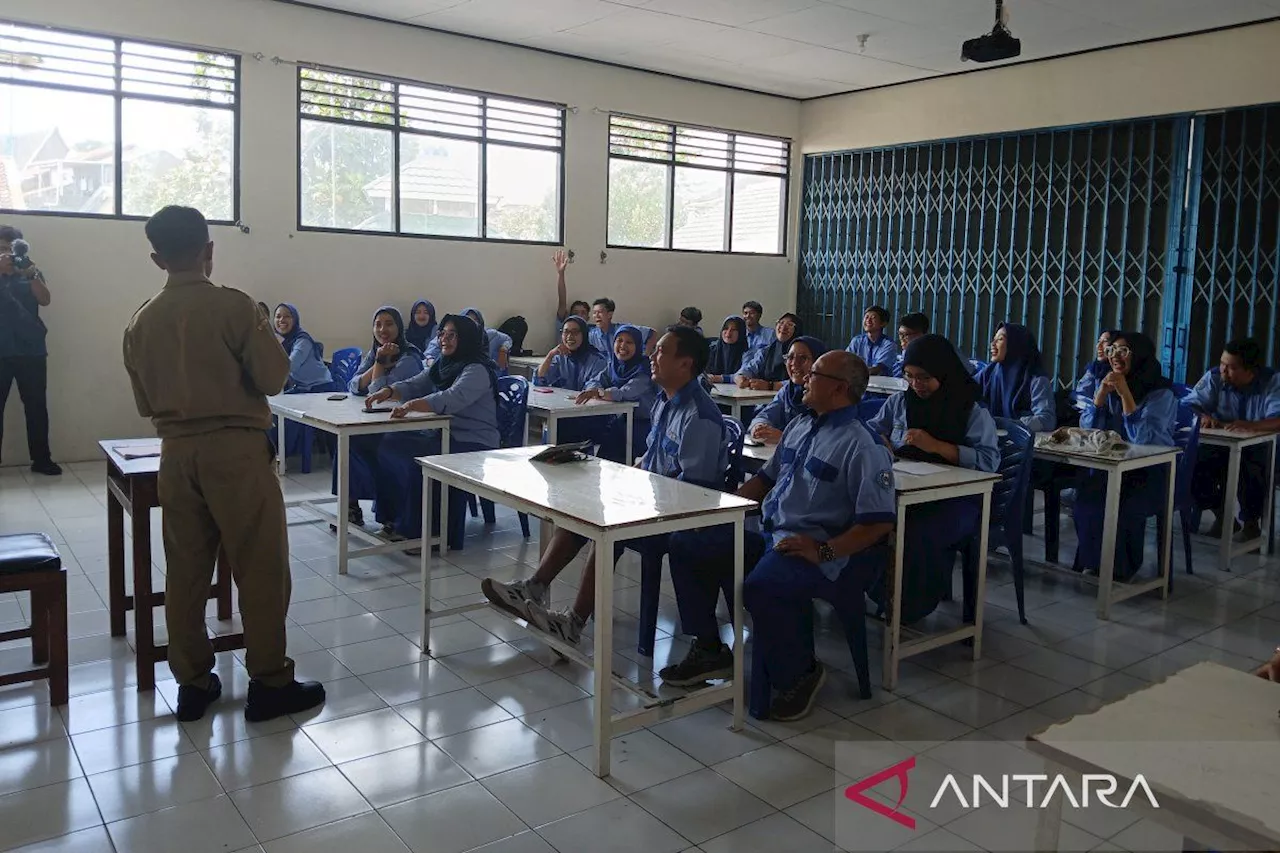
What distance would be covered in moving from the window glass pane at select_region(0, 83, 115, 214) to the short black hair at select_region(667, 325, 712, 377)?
4906 mm

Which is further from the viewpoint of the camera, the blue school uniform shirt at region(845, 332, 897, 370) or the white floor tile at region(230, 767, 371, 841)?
the blue school uniform shirt at region(845, 332, 897, 370)

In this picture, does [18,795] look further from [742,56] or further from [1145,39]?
[1145,39]

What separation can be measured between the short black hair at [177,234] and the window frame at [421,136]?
16.1 ft

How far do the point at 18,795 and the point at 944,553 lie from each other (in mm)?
2762

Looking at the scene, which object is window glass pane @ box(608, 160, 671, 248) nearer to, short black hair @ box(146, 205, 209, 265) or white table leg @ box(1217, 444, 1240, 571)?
white table leg @ box(1217, 444, 1240, 571)

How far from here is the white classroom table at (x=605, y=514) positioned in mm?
2508

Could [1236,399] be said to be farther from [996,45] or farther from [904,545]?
[904,545]

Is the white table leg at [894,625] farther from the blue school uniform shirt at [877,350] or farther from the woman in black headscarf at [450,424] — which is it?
the blue school uniform shirt at [877,350]

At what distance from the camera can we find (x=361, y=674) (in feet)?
10.3

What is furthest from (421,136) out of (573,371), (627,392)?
(627,392)

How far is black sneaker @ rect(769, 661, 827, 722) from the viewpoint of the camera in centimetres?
289

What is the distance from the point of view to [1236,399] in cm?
507

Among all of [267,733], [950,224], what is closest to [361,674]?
[267,733]

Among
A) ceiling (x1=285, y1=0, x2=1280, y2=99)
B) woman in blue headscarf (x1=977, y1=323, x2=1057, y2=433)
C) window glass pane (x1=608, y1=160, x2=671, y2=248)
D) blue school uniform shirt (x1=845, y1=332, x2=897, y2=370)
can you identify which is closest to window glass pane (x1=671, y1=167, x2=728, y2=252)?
window glass pane (x1=608, y1=160, x2=671, y2=248)
